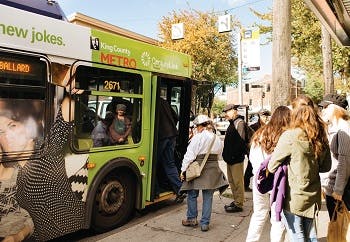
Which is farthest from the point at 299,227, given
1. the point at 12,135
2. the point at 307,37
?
the point at 307,37

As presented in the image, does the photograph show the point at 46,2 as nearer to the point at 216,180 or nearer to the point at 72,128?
the point at 72,128

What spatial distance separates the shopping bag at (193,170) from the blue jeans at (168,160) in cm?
148

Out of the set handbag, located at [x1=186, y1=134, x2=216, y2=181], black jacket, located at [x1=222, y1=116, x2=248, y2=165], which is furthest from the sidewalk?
black jacket, located at [x1=222, y1=116, x2=248, y2=165]

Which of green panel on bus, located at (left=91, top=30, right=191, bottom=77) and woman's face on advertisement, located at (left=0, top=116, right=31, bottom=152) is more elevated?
green panel on bus, located at (left=91, top=30, right=191, bottom=77)

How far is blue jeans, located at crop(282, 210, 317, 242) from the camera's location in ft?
10.9

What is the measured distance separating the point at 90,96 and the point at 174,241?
213cm

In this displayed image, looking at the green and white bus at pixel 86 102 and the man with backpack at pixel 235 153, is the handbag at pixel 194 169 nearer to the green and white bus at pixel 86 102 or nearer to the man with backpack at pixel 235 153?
the green and white bus at pixel 86 102

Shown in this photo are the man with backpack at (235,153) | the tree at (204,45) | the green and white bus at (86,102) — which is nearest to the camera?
the green and white bus at (86,102)

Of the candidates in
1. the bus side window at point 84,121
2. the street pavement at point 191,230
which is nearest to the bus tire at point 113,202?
the street pavement at point 191,230

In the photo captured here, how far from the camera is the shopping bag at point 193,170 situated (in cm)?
527

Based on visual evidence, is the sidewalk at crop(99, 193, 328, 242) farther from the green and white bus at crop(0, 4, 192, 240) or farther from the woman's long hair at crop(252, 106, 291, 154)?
the woman's long hair at crop(252, 106, 291, 154)

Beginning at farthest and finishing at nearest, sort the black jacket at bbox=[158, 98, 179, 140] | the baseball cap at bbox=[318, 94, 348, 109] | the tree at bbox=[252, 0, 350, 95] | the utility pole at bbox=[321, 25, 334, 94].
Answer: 1. the tree at bbox=[252, 0, 350, 95]
2. the utility pole at bbox=[321, 25, 334, 94]
3. the black jacket at bbox=[158, 98, 179, 140]
4. the baseball cap at bbox=[318, 94, 348, 109]

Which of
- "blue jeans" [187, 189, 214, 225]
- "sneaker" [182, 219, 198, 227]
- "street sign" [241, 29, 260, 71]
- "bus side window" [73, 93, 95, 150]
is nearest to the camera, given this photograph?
"bus side window" [73, 93, 95, 150]

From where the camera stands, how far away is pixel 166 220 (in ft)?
19.5
